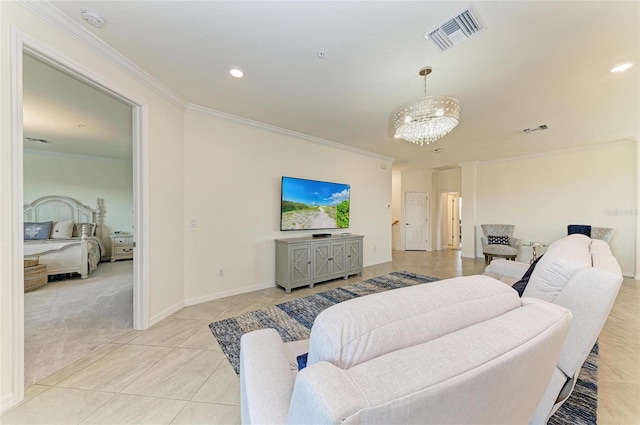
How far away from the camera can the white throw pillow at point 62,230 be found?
495cm

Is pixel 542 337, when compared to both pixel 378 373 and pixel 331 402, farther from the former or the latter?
pixel 331 402

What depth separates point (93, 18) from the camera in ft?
5.63

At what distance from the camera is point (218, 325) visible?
252 cm

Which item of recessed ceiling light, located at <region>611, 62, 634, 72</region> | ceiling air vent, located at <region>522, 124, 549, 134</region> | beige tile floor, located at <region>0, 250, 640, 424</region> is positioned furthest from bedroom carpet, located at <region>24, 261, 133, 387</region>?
ceiling air vent, located at <region>522, 124, 549, 134</region>

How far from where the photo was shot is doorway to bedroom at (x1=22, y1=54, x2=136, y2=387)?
226cm

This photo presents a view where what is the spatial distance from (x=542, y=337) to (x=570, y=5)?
221cm

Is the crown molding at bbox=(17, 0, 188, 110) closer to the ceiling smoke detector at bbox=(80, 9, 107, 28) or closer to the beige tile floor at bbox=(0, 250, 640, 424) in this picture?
the ceiling smoke detector at bbox=(80, 9, 107, 28)

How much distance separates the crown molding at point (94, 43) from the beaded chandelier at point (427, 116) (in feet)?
8.73

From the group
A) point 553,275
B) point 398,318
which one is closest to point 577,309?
point 553,275

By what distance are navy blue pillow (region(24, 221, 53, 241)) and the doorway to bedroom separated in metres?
0.10

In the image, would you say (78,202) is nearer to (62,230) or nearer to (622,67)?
(62,230)

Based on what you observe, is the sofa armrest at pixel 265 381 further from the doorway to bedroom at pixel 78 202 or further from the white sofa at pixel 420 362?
the doorway to bedroom at pixel 78 202

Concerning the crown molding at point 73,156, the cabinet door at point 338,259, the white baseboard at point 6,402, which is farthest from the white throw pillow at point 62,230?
the cabinet door at point 338,259

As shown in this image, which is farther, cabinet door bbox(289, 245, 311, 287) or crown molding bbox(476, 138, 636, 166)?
crown molding bbox(476, 138, 636, 166)
